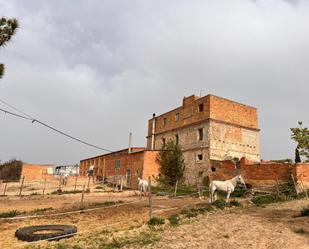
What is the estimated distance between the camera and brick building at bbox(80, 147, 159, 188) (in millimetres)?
38531

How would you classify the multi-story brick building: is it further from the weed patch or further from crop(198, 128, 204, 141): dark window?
the weed patch

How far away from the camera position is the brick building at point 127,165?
38.5 meters

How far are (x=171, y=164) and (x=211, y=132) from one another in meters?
6.43

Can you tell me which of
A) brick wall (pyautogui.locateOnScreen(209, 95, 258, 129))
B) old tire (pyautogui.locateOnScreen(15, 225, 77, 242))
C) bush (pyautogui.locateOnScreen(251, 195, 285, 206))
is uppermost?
brick wall (pyautogui.locateOnScreen(209, 95, 258, 129))

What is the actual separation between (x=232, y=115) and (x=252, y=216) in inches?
989

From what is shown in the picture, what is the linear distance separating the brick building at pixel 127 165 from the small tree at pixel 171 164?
91 centimetres

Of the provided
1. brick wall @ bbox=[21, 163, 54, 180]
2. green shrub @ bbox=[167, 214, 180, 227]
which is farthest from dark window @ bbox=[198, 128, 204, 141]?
brick wall @ bbox=[21, 163, 54, 180]

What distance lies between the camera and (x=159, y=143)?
44.8m

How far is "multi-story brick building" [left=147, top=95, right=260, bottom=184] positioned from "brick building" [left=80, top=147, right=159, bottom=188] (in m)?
4.36

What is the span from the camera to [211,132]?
1411 inches

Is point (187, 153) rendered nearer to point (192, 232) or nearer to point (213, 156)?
point (213, 156)

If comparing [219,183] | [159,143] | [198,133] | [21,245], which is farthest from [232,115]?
[21,245]

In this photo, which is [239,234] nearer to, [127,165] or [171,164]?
[171,164]

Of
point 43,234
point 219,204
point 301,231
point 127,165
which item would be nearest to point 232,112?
point 127,165
